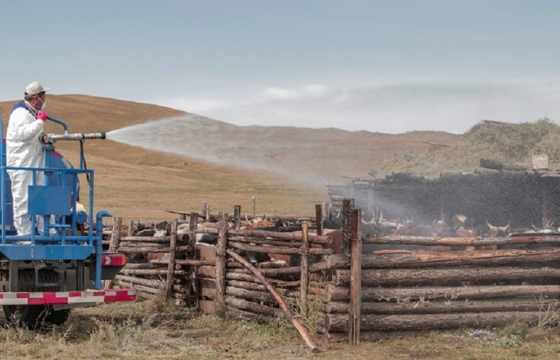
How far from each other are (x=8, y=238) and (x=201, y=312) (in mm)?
4329

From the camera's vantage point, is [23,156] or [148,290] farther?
[148,290]

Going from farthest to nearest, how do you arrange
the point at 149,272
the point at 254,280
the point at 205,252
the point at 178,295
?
1. the point at 149,272
2. the point at 178,295
3. the point at 205,252
4. the point at 254,280

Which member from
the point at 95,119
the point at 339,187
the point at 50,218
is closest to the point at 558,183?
the point at 339,187

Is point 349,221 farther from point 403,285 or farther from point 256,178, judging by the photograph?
point 256,178

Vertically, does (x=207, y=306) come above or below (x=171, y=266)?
below

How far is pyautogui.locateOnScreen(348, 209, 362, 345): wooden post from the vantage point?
10.8m

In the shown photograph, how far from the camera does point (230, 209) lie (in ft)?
146

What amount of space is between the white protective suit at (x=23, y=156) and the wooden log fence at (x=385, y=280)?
340 cm

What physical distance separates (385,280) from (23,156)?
487 cm

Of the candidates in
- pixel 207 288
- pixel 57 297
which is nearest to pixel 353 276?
pixel 57 297

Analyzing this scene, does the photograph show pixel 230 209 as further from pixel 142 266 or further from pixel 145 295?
pixel 145 295

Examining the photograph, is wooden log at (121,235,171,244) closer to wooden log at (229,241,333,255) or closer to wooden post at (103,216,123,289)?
wooden post at (103,216,123,289)

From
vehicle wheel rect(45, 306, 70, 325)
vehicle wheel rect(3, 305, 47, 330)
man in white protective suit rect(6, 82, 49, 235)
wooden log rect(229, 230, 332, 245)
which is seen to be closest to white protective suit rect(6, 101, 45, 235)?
man in white protective suit rect(6, 82, 49, 235)

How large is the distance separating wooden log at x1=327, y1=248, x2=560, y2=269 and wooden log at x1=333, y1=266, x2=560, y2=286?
0.25 feet
